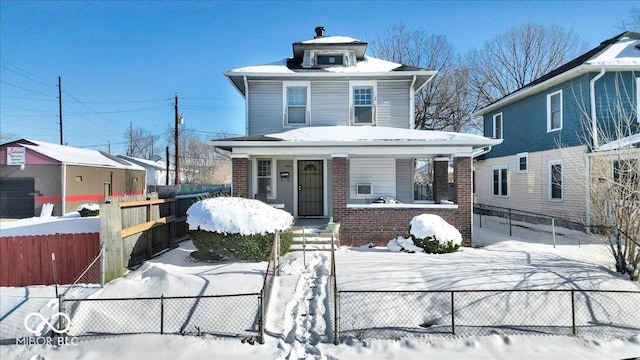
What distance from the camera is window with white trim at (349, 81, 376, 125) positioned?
44.1 feet

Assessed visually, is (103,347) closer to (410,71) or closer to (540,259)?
(540,259)

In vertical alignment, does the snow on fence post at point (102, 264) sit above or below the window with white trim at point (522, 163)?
below

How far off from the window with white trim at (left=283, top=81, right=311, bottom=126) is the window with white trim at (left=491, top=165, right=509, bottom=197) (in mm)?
11721

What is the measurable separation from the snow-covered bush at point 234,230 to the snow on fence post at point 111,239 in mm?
1568

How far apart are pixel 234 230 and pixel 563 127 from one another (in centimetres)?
1377

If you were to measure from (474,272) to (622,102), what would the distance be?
10.6 m

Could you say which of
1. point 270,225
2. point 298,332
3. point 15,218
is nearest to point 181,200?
point 270,225

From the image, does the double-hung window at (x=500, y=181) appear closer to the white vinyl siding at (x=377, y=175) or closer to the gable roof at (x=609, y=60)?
the gable roof at (x=609, y=60)

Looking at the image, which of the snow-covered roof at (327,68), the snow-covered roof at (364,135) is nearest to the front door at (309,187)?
the snow-covered roof at (364,135)

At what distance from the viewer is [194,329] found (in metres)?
5.28

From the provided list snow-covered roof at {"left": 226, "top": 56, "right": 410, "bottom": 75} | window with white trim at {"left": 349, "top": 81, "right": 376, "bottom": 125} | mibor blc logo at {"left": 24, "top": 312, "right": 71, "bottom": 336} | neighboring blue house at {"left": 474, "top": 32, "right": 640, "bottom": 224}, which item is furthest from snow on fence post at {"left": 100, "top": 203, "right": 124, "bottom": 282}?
neighboring blue house at {"left": 474, "top": 32, "right": 640, "bottom": 224}

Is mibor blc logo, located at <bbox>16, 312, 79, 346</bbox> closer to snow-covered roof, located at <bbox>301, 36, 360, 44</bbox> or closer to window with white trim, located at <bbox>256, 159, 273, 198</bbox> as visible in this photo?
window with white trim, located at <bbox>256, 159, 273, 198</bbox>

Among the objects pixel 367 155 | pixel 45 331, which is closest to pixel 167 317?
pixel 45 331

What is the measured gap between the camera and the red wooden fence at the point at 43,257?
7.27 metres
